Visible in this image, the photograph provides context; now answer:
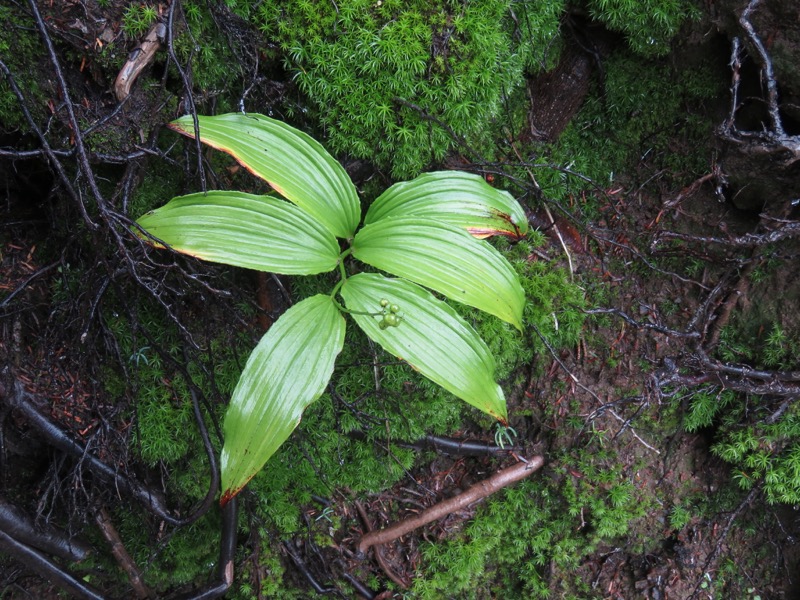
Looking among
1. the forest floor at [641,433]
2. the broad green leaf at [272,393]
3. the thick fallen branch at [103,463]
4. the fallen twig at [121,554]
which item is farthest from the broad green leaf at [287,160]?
the fallen twig at [121,554]

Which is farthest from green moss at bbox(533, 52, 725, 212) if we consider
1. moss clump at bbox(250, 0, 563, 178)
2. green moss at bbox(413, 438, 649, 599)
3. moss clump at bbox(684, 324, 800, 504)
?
green moss at bbox(413, 438, 649, 599)

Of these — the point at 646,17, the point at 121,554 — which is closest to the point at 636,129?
the point at 646,17

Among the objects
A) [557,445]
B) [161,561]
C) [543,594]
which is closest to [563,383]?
[557,445]

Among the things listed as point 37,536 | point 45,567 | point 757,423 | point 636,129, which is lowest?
point 45,567

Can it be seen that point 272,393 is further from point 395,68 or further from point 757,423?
point 757,423

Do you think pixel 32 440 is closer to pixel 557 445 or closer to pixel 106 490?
pixel 106 490

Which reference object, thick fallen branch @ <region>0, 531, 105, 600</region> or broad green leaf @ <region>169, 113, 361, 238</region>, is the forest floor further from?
broad green leaf @ <region>169, 113, 361, 238</region>

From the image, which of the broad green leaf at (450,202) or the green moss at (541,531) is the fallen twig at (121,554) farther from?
the broad green leaf at (450,202)
